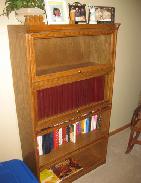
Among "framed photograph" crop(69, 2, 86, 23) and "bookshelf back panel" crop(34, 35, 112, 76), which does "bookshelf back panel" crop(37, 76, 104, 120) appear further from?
"framed photograph" crop(69, 2, 86, 23)

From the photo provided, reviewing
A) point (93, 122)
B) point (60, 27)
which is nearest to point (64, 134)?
point (93, 122)

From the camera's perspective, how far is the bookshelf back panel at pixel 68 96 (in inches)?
72.2

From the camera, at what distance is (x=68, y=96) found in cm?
200

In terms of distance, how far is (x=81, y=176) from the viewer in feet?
7.90

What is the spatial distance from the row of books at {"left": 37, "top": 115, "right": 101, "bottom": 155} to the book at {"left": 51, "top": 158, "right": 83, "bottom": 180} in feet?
1.27

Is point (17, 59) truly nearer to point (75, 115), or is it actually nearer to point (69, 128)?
point (75, 115)

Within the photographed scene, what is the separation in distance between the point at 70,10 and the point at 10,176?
167cm

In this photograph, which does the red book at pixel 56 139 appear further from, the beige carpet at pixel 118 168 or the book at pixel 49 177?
the beige carpet at pixel 118 168

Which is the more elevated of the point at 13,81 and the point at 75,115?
the point at 13,81

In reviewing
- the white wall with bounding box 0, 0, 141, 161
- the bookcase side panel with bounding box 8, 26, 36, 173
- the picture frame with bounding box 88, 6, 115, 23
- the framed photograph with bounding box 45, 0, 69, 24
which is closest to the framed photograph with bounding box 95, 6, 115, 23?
the picture frame with bounding box 88, 6, 115, 23

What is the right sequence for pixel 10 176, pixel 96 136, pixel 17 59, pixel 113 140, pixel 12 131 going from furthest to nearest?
pixel 113 140, pixel 96 136, pixel 12 131, pixel 10 176, pixel 17 59

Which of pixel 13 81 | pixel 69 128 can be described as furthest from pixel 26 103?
pixel 69 128

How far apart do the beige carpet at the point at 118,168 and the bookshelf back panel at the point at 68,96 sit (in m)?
0.94

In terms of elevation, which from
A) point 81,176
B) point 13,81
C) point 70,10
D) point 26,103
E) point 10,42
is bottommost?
point 81,176
